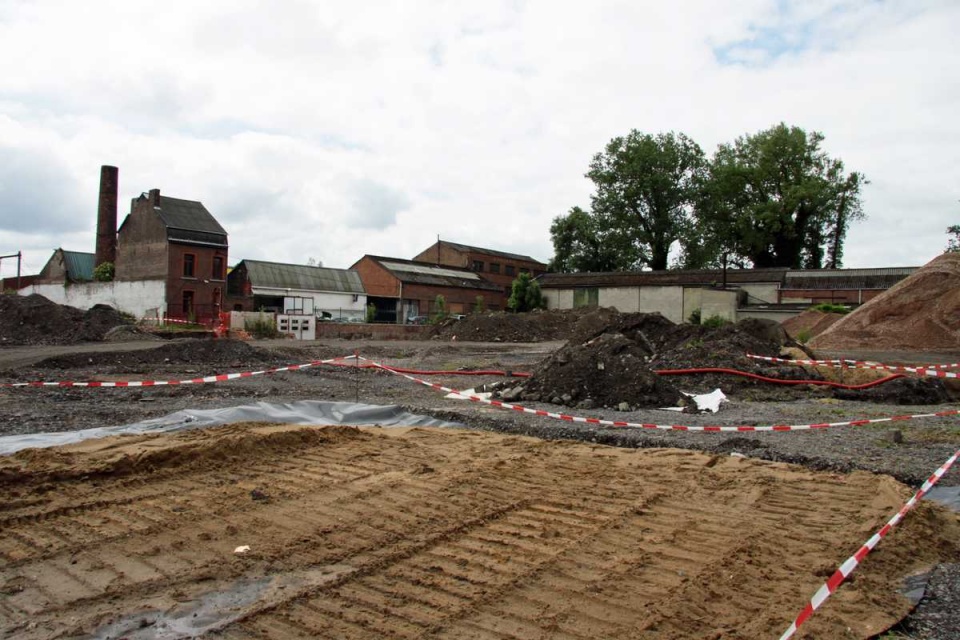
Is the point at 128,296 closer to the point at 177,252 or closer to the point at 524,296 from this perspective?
the point at 177,252

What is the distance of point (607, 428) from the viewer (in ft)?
33.3

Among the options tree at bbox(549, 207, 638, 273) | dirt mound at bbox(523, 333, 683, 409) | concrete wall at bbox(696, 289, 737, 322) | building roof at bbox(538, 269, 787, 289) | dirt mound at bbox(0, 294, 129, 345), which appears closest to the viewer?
dirt mound at bbox(523, 333, 683, 409)

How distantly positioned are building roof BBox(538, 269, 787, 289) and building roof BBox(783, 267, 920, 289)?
1.19 m

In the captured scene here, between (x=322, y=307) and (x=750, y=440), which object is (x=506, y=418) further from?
(x=322, y=307)

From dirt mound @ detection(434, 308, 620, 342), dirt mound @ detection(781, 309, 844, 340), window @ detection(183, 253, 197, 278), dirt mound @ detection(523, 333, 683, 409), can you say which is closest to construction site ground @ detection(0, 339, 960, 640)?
dirt mound @ detection(523, 333, 683, 409)

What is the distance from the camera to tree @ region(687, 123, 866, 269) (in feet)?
202

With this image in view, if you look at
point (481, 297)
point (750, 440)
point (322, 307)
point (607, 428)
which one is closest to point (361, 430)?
point (607, 428)

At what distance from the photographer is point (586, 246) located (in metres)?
68.1

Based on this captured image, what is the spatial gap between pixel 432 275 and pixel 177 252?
24905 millimetres

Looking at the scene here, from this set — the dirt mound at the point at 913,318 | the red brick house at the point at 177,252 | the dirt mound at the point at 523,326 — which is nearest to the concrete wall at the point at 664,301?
the dirt mound at the point at 523,326

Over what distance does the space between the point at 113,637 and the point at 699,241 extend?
65.7 m

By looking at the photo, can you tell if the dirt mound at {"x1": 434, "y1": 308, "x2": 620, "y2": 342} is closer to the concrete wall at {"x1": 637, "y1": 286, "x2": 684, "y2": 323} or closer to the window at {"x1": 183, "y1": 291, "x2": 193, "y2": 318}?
the concrete wall at {"x1": 637, "y1": 286, "x2": 684, "y2": 323}

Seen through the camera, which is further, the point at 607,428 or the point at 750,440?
the point at 607,428

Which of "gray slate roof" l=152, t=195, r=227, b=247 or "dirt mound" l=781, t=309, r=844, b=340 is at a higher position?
"gray slate roof" l=152, t=195, r=227, b=247
